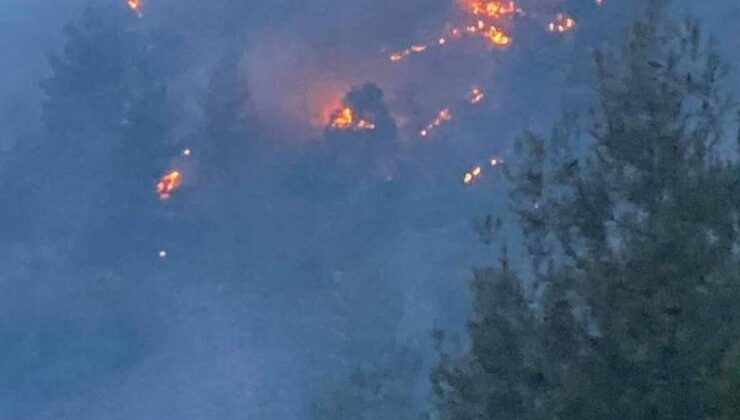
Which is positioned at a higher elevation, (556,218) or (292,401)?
(292,401)

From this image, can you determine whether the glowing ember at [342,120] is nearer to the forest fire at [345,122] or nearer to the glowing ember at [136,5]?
the forest fire at [345,122]

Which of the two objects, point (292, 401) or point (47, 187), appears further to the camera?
point (47, 187)

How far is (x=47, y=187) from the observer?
163ft

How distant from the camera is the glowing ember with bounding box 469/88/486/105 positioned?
4544cm

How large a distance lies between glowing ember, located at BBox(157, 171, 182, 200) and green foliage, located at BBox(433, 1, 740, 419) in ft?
121

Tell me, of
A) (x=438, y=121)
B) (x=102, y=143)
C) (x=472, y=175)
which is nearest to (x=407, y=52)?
(x=438, y=121)

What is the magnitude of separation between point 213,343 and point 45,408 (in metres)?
6.25

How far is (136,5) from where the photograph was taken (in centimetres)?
5522

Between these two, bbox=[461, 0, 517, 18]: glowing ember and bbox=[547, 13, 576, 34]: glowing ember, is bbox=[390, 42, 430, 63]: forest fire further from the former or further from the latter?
bbox=[547, 13, 576, 34]: glowing ember

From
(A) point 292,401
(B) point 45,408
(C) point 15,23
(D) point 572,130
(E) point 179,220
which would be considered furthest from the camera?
(C) point 15,23

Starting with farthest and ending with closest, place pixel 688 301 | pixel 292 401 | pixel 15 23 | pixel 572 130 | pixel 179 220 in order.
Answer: pixel 15 23, pixel 179 220, pixel 292 401, pixel 572 130, pixel 688 301

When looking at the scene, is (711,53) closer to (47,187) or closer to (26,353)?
(26,353)

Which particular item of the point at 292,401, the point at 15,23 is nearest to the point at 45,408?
the point at 292,401

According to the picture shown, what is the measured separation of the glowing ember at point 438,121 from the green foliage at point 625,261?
34616 mm
